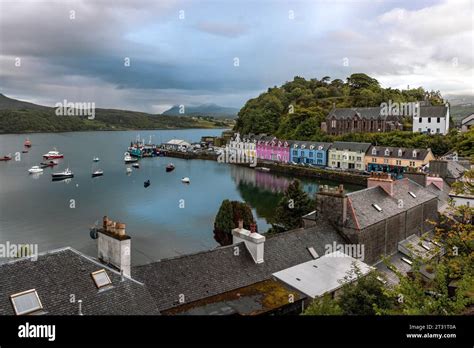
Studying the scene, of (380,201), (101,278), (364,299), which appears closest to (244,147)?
(380,201)

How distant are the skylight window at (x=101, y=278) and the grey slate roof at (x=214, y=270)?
1.64m

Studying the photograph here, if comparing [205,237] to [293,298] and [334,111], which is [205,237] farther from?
[334,111]

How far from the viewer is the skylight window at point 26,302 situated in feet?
24.8

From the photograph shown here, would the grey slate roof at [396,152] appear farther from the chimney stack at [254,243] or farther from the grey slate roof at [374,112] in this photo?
the chimney stack at [254,243]

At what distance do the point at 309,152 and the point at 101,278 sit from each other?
6060 cm

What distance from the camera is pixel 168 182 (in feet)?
191

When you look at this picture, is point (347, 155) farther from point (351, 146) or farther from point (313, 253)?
point (313, 253)

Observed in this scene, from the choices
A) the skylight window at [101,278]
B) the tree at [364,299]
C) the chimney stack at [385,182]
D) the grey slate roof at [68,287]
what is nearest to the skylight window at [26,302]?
the grey slate roof at [68,287]

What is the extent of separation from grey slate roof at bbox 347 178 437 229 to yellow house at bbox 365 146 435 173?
31.0 metres

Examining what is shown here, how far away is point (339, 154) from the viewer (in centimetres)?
6291

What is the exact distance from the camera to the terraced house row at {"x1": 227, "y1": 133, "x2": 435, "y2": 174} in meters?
53.7

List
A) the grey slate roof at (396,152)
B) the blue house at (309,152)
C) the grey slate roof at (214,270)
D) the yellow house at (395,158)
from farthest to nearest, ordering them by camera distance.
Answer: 1. the blue house at (309,152)
2. the grey slate roof at (396,152)
3. the yellow house at (395,158)
4. the grey slate roof at (214,270)

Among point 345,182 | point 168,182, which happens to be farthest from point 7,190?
point 345,182
